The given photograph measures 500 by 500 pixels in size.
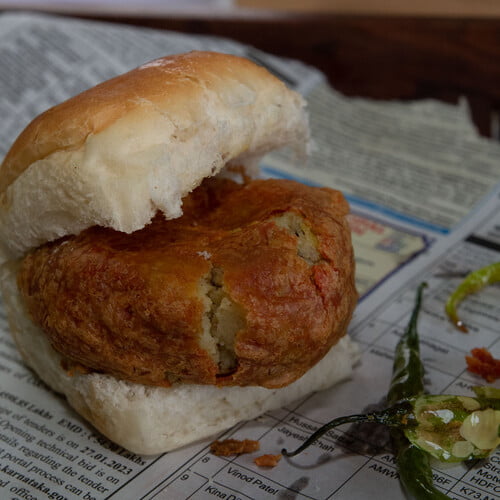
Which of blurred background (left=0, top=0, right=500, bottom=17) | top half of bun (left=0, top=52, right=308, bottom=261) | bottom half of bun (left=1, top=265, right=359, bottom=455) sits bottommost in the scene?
Answer: bottom half of bun (left=1, top=265, right=359, bottom=455)

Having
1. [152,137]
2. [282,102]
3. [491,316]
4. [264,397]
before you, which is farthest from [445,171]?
[152,137]

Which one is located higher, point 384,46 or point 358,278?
point 384,46

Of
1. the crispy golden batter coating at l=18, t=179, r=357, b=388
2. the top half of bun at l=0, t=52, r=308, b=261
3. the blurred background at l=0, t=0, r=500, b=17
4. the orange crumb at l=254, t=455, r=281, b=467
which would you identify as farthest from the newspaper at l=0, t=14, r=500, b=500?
the top half of bun at l=0, t=52, r=308, b=261

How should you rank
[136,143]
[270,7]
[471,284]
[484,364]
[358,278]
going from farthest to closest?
[270,7], [358,278], [471,284], [484,364], [136,143]

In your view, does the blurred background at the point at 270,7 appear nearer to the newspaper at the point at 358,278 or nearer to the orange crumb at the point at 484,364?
the newspaper at the point at 358,278

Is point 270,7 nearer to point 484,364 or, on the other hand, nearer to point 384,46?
point 384,46

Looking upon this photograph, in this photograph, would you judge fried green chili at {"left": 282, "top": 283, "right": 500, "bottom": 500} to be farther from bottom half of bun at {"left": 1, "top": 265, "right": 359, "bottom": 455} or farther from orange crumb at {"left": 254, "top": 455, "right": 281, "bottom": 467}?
bottom half of bun at {"left": 1, "top": 265, "right": 359, "bottom": 455}

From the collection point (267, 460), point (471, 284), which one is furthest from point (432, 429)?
point (471, 284)
